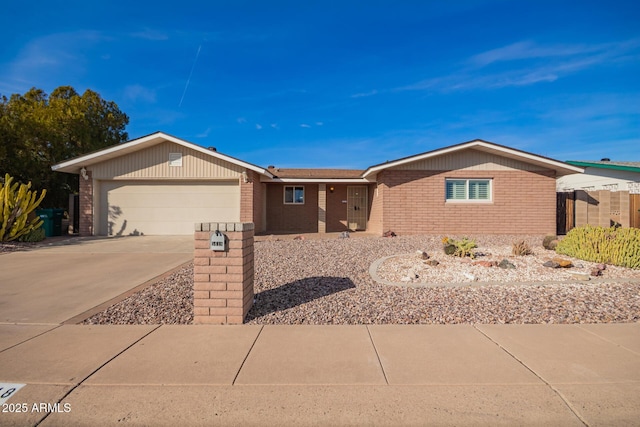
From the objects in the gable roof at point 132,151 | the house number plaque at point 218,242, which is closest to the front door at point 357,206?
the gable roof at point 132,151

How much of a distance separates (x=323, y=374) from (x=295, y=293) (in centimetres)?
257

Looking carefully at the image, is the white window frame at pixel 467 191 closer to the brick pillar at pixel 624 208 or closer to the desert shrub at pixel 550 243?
the desert shrub at pixel 550 243

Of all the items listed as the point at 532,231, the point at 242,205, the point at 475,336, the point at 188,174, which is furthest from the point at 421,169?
the point at 475,336

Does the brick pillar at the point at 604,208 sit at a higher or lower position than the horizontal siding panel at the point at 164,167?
lower

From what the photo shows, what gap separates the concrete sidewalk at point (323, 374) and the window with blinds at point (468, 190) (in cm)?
1021

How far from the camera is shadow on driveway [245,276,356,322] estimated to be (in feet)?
16.6

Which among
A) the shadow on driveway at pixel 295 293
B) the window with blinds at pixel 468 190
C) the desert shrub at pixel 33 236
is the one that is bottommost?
the shadow on driveway at pixel 295 293

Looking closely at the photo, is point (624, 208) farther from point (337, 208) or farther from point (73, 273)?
point (73, 273)

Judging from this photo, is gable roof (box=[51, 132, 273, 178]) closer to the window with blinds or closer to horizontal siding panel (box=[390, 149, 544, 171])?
horizontal siding panel (box=[390, 149, 544, 171])

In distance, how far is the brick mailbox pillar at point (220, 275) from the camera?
4.50 metres

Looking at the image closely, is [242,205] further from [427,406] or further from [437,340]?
[427,406]

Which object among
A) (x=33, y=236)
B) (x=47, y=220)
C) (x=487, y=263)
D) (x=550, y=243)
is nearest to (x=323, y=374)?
(x=487, y=263)

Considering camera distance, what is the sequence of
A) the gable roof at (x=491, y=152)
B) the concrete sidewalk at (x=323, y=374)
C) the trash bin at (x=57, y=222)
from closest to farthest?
the concrete sidewalk at (x=323, y=374), the gable roof at (x=491, y=152), the trash bin at (x=57, y=222)

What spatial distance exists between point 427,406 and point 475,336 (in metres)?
1.73
